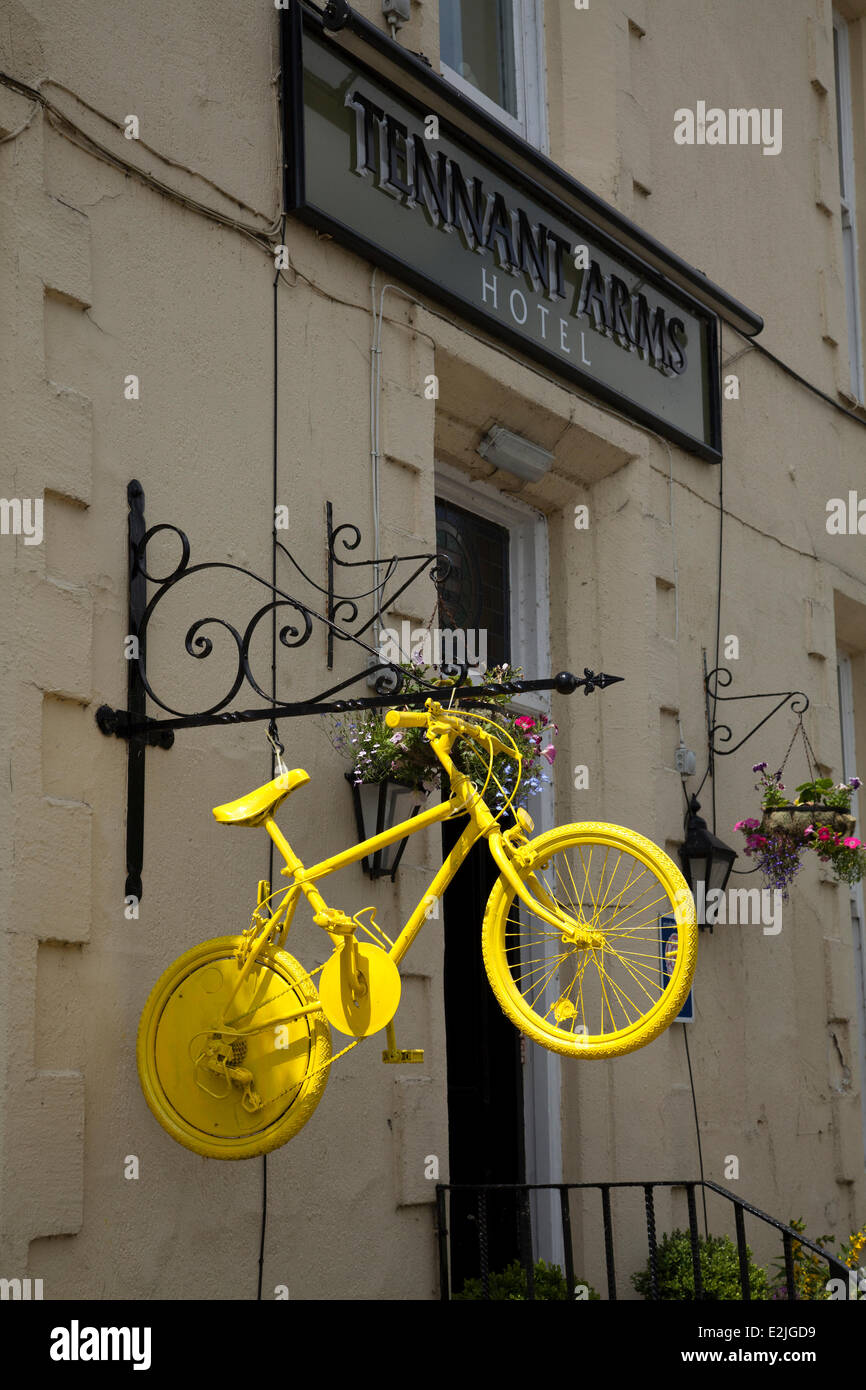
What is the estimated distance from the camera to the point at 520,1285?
6086 mm

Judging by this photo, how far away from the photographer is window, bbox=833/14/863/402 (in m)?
10.1

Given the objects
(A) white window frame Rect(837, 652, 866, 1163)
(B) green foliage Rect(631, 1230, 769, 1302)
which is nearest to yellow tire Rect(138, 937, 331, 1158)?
(B) green foliage Rect(631, 1230, 769, 1302)

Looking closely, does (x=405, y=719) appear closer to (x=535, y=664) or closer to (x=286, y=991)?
(x=286, y=991)

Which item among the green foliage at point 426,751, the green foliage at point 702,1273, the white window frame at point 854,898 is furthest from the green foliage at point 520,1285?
the white window frame at point 854,898

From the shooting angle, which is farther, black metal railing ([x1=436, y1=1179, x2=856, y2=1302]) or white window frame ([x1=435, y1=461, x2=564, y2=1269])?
white window frame ([x1=435, y1=461, x2=564, y2=1269])

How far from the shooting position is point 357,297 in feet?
19.5

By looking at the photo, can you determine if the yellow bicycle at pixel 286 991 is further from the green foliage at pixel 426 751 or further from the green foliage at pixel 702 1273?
the green foliage at pixel 702 1273

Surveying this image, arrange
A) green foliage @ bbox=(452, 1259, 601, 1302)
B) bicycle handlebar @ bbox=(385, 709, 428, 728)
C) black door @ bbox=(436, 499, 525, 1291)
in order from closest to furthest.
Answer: bicycle handlebar @ bbox=(385, 709, 428, 728)
green foliage @ bbox=(452, 1259, 601, 1302)
black door @ bbox=(436, 499, 525, 1291)

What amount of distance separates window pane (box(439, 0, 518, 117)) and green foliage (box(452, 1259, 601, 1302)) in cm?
499

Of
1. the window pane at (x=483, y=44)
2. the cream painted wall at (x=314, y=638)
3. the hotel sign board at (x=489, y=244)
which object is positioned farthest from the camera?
the window pane at (x=483, y=44)

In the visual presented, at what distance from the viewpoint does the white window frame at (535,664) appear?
6727 millimetres

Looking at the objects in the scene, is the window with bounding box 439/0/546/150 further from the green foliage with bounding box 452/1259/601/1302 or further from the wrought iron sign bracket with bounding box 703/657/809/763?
the green foliage with bounding box 452/1259/601/1302

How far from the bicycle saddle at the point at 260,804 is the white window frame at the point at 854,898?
5.41 metres
